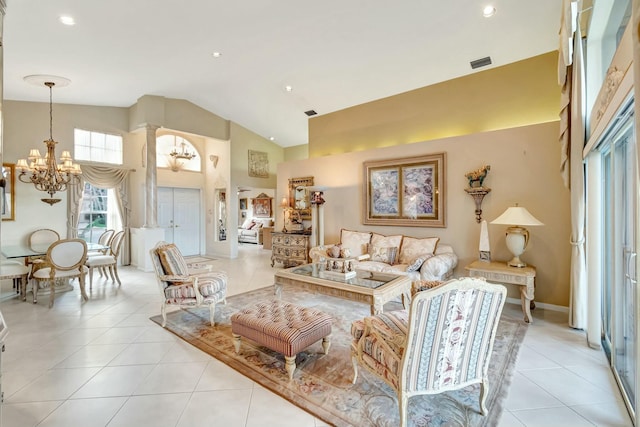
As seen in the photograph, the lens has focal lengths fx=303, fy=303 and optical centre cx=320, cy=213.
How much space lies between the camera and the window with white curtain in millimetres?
6590

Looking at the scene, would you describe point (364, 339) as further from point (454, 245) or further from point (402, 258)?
point (454, 245)

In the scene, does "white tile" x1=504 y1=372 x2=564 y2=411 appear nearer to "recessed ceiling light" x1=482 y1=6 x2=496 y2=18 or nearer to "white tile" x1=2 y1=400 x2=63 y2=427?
"white tile" x1=2 y1=400 x2=63 y2=427

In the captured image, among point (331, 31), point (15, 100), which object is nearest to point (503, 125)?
point (331, 31)

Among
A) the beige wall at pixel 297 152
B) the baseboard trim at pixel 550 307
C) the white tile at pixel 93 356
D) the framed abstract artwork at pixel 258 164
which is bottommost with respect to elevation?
the white tile at pixel 93 356

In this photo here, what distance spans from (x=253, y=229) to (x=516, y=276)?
968cm

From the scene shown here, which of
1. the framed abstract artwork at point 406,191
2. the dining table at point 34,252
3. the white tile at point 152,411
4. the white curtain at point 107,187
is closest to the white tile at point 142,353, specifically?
the white tile at point 152,411

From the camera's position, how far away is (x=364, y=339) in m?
A: 2.24

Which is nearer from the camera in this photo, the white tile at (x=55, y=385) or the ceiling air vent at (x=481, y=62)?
the white tile at (x=55, y=385)

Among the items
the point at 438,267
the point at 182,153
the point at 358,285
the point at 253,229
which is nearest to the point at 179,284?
the point at 358,285

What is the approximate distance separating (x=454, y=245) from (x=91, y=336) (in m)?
5.02

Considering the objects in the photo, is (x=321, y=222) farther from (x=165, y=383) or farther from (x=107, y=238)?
(x=107, y=238)

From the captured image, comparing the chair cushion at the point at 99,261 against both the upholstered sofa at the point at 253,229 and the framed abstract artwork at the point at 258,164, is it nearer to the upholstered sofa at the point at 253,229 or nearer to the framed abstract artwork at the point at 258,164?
the framed abstract artwork at the point at 258,164

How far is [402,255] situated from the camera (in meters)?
4.98

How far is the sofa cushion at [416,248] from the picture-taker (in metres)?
4.80
